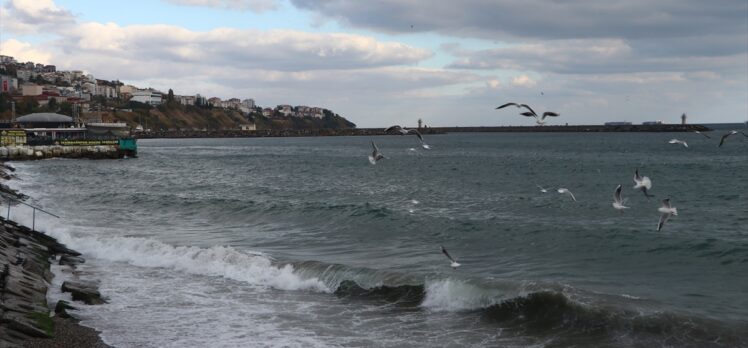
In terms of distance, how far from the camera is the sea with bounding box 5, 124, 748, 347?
464 inches

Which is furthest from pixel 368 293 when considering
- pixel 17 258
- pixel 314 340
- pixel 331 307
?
pixel 17 258

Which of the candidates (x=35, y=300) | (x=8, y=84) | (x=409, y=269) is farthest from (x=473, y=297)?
(x=8, y=84)

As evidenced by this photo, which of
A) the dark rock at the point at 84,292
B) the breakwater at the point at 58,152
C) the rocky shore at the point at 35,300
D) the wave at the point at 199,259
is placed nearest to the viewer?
the rocky shore at the point at 35,300

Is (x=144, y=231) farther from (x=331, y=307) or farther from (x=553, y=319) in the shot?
(x=553, y=319)

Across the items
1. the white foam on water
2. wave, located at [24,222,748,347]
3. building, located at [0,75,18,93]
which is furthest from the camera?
building, located at [0,75,18,93]

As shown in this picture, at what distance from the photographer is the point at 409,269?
16766 millimetres

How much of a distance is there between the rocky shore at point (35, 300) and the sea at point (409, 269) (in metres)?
0.44

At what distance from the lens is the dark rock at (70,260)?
16969mm

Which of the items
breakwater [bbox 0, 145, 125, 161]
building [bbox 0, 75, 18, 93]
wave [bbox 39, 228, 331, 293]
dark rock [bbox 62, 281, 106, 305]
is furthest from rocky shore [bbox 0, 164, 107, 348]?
building [bbox 0, 75, 18, 93]

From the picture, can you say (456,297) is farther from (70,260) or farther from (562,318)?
(70,260)

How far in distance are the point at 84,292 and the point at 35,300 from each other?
145 centimetres

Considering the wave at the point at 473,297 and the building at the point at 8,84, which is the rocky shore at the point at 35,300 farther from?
the building at the point at 8,84

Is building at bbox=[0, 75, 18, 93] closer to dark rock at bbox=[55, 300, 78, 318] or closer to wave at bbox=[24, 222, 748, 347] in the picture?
wave at bbox=[24, 222, 748, 347]

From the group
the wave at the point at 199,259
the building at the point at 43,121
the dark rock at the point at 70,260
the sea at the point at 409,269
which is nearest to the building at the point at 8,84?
the building at the point at 43,121
